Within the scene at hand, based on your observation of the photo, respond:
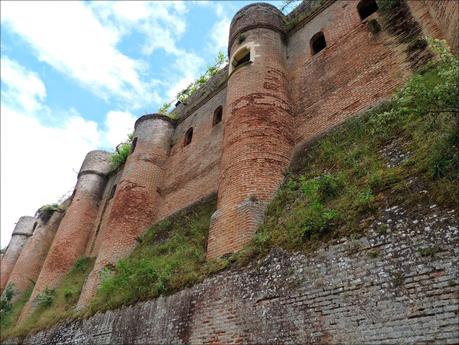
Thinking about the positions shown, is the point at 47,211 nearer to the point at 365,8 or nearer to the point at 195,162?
the point at 195,162

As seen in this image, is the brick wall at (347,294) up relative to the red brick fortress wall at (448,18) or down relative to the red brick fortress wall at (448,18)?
down

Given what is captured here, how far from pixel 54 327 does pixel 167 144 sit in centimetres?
732

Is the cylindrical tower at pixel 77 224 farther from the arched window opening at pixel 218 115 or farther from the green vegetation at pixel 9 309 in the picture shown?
the arched window opening at pixel 218 115

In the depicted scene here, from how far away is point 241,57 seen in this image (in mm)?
11500

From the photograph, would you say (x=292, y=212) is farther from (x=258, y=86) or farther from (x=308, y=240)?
(x=258, y=86)

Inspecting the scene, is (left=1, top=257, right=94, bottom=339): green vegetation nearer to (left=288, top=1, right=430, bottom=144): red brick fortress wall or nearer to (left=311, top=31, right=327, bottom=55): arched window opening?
(left=288, top=1, right=430, bottom=144): red brick fortress wall

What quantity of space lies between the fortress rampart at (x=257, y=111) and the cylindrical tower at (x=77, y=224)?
7cm

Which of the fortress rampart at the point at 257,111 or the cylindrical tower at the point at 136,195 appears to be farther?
the cylindrical tower at the point at 136,195

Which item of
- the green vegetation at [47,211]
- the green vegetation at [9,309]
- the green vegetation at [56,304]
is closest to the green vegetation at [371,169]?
the green vegetation at [56,304]

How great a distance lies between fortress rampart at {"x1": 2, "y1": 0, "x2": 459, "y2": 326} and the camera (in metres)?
7.83

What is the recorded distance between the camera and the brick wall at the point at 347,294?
4090 mm

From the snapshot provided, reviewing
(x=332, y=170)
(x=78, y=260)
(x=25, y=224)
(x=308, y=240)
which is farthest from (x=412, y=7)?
(x=25, y=224)

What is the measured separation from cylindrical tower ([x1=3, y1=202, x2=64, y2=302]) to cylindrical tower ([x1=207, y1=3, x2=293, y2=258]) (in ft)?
44.6

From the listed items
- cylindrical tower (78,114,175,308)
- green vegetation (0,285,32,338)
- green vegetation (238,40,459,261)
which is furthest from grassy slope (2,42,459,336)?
green vegetation (0,285,32,338)
